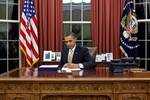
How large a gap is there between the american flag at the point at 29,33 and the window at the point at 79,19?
2.43 ft

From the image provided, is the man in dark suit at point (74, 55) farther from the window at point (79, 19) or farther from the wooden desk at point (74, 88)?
the window at point (79, 19)

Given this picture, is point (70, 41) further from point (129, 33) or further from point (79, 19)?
point (79, 19)

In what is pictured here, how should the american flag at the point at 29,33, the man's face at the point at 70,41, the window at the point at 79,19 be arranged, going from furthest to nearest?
1. the window at the point at 79,19
2. the american flag at the point at 29,33
3. the man's face at the point at 70,41

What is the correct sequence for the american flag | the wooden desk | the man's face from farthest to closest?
the american flag
the man's face
the wooden desk

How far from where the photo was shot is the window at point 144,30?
8.22 meters

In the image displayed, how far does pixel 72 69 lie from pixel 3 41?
3.17 metres

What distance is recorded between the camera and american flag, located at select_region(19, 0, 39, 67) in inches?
308

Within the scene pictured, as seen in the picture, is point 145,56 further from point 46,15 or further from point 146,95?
point 146,95

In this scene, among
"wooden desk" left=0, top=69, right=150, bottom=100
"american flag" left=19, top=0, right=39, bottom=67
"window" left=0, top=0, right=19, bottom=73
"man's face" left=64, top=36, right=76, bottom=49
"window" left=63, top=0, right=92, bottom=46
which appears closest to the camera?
"wooden desk" left=0, top=69, right=150, bottom=100

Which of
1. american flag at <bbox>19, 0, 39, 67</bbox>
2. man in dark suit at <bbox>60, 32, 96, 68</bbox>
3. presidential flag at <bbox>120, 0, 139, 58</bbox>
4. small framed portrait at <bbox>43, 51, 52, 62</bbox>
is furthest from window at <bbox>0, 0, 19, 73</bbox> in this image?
man in dark suit at <bbox>60, 32, 96, 68</bbox>

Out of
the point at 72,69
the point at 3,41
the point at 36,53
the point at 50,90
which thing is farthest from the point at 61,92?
the point at 3,41

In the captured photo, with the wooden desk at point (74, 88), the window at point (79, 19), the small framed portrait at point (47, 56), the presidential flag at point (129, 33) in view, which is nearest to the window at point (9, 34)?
the small framed portrait at point (47, 56)

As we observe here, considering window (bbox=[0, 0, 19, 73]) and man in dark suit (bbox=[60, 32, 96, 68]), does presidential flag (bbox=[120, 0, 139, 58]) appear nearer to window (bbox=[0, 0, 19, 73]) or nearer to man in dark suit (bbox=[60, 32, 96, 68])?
man in dark suit (bbox=[60, 32, 96, 68])

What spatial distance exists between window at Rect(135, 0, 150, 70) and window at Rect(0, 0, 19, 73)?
8.51ft
